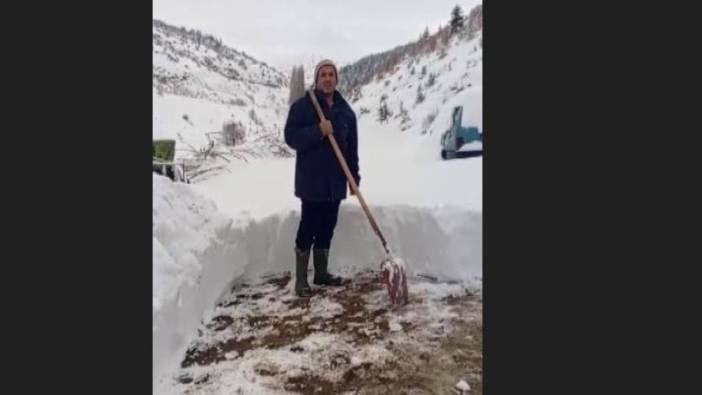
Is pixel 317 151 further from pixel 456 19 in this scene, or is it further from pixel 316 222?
pixel 456 19

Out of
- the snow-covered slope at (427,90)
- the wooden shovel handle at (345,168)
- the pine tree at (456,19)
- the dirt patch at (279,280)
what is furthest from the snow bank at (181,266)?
the pine tree at (456,19)

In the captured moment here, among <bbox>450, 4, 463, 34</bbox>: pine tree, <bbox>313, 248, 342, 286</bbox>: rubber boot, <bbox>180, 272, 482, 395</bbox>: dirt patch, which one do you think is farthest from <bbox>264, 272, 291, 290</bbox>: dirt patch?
<bbox>450, 4, 463, 34</bbox>: pine tree

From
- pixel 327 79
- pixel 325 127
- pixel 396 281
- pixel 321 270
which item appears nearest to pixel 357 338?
pixel 396 281

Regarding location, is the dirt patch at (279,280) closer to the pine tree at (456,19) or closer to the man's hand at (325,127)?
the man's hand at (325,127)

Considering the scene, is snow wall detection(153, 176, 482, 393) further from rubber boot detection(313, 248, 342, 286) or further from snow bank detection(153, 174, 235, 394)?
rubber boot detection(313, 248, 342, 286)

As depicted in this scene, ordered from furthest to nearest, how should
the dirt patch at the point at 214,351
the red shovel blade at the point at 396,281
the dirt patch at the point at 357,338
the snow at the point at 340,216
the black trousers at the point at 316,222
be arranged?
the black trousers at the point at 316,222 < the red shovel blade at the point at 396,281 < the snow at the point at 340,216 < the dirt patch at the point at 214,351 < the dirt patch at the point at 357,338

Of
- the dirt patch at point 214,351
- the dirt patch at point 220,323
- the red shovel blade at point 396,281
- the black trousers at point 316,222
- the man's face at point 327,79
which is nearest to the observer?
the dirt patch at point 214,351
